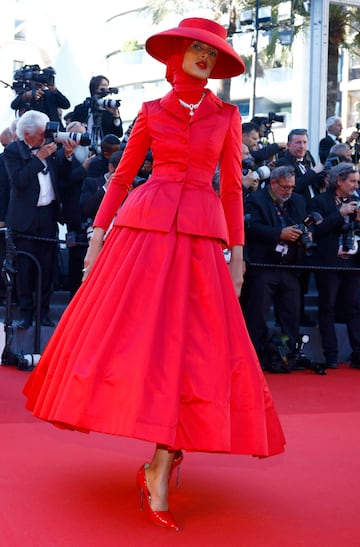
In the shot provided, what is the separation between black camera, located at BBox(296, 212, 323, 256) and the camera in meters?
7.65

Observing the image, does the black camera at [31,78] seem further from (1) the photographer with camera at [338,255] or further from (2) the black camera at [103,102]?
(1) the photographer with camera at [338,255]

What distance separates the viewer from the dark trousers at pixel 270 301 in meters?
7.70

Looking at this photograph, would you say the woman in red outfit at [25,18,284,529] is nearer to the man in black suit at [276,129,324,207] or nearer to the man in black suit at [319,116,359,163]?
the man in black suit at [276,129,324,207]

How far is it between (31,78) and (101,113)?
0.67 metres

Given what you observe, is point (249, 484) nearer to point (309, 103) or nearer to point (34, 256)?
point (34, 256)

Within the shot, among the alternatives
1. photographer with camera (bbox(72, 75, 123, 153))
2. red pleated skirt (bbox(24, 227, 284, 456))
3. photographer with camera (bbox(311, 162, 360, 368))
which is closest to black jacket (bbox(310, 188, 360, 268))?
photographer with camera (bbox(311, 162, 360, 368))

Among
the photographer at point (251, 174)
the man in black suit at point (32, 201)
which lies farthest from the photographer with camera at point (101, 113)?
the photographer at point (251, 174)

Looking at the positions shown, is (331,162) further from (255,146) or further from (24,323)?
(24,323)

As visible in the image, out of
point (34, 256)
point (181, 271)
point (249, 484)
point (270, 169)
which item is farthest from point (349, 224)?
point (181, 271)

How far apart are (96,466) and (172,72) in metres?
1.63

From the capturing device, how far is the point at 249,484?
393 cm

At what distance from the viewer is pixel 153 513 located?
3275 millimetres

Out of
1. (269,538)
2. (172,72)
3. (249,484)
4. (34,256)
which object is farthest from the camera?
(34,256)

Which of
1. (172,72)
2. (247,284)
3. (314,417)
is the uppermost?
(172,72)
